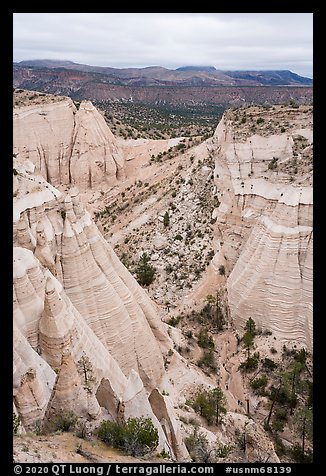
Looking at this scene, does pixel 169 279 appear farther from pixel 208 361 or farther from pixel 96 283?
pixel 96 283

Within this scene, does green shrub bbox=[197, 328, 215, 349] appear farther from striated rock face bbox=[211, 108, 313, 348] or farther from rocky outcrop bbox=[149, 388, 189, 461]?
rocky outcrop bbox=[149, 388, 189, 461]

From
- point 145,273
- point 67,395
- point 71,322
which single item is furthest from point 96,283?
point 145,273

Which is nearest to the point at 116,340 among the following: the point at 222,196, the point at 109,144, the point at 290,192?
the point at 290,192

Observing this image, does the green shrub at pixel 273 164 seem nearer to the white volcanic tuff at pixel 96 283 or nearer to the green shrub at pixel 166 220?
the green shrub at pixel 166 220

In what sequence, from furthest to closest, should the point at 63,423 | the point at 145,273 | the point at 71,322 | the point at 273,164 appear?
the point at 145,273
the point at 273,164
the point at 71,322
the point at 63,423

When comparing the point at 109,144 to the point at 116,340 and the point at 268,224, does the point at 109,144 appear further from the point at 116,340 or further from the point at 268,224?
the point at 116,340
